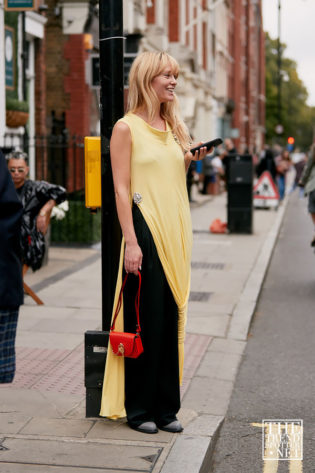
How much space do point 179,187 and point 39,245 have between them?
4028 millimetres

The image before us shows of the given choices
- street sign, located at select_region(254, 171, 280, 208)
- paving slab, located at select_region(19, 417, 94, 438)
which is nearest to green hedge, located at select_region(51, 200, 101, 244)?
street sign, located at select_region(254, 171, 280, 208)

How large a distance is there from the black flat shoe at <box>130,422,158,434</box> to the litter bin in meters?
12.3

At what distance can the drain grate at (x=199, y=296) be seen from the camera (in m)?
9.39

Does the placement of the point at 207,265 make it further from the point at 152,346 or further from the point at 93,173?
the point at 152,346

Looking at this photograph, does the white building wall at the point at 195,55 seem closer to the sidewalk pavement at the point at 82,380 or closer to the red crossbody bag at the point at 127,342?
the sidewalk pavement at the point at 82,380

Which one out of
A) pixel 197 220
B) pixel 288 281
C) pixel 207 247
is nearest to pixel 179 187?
pixel 288 281

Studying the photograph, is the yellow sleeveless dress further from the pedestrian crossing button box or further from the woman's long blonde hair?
the pedestrian crossing button box

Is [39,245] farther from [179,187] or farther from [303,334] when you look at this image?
[179,187]

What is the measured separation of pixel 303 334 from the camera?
7.91 m

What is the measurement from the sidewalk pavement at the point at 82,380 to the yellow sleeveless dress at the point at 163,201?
0.45 meters

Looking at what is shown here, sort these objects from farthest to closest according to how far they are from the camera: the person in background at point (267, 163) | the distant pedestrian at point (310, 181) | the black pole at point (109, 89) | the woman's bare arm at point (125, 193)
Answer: the person in background at point (267, 163) < the distant pedestrian at point (310, 181) < the black pole at point (109, 89) < the woman's bare arm at point (125, 193)

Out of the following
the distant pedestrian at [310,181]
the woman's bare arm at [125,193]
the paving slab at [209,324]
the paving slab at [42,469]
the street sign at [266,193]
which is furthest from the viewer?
the street sign at [266,193]

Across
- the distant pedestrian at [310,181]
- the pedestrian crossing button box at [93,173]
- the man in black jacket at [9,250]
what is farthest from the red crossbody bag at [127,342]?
the distant pedestrian at [310,181]

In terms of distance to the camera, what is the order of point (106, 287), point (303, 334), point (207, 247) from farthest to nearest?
point (207, 247) < point (303, 334) < point (106, 287)
